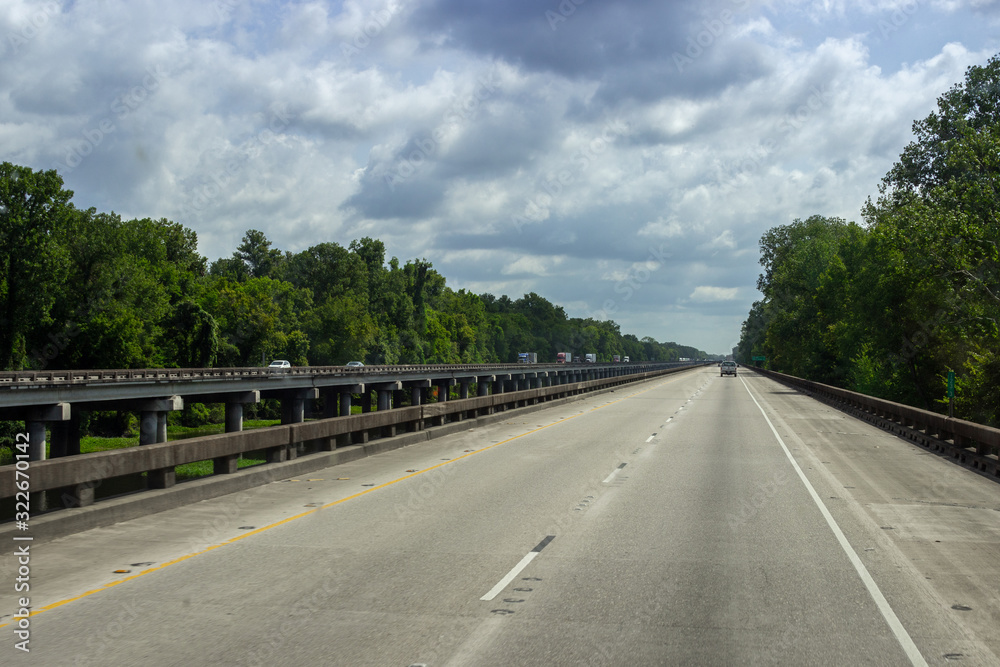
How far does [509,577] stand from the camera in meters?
7.89

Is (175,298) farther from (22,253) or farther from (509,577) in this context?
(509,577)

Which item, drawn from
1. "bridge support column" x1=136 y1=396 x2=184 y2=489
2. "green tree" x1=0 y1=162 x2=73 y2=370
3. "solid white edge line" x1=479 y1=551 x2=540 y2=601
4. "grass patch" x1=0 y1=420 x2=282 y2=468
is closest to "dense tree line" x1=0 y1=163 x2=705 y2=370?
"green tree" x1=0 y1=162 x2=73 y2=370

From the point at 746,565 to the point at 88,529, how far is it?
7.73m

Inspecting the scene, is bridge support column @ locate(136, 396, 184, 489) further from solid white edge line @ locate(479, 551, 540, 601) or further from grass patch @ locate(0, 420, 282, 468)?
solid white edge line @ locate(479, 551, 540, 601)

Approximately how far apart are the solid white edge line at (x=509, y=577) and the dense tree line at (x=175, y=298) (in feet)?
225

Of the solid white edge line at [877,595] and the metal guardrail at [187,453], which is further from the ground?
the metal guardrail at [187,453]

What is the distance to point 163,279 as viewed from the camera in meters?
95.7

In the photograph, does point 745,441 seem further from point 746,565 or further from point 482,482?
point 746,565

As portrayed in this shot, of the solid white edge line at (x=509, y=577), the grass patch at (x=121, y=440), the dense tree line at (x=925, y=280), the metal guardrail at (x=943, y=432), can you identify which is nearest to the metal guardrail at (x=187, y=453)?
the solid white edge line at (x=509, y=577)

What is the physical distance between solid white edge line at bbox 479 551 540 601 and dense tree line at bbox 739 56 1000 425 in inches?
1088

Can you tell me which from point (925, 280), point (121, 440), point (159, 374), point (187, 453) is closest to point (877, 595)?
point (187, 453)

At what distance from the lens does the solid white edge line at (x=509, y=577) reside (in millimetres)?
7240

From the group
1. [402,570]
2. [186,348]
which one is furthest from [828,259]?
[402,570]

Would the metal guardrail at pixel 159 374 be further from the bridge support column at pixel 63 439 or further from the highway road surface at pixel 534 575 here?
the highway road surface at pixel 534 575
